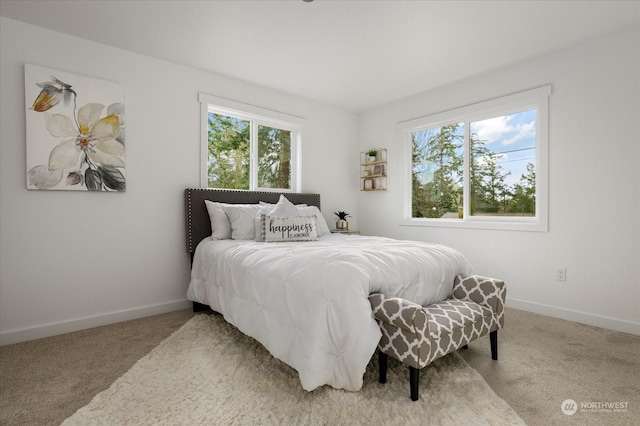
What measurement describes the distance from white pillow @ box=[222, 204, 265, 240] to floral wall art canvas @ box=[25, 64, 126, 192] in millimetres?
974

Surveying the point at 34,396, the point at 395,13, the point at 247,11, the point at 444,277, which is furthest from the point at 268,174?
the point at 34,396

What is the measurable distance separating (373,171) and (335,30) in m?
2.36

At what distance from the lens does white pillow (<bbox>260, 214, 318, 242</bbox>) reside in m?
3.00

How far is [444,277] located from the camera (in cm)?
220

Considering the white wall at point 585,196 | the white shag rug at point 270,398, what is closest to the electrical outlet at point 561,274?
the white wall at point 585,196

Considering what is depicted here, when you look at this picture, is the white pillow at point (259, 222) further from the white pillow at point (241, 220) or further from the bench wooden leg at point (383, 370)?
the bench wooden leg at point (383, 370)

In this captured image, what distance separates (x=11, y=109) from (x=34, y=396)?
209cm

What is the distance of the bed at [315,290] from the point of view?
5.23 feet

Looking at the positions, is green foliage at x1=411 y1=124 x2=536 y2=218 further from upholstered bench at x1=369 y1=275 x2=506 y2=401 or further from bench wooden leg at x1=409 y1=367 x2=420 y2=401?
bench wooden leg at x1=409 y1=367 x2=420 y2=401

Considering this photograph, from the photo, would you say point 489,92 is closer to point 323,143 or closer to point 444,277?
point 323,143

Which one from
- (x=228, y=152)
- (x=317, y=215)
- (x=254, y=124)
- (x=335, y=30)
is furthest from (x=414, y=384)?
(x=254, y=124)

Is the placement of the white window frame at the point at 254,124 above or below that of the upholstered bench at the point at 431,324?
above

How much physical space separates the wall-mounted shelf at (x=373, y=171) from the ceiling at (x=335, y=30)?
130 centimetres

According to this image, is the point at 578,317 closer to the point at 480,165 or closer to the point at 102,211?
the point at 480,165
